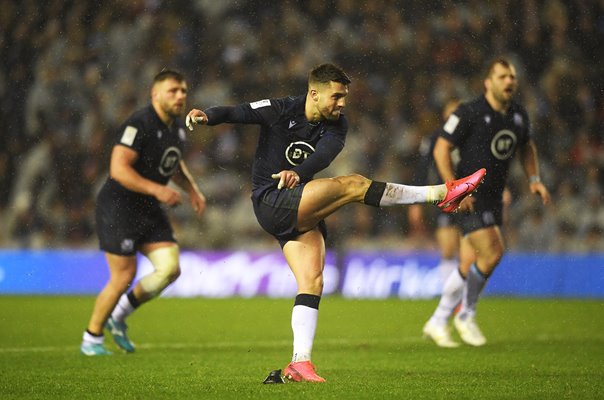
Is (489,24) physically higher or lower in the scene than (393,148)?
higher

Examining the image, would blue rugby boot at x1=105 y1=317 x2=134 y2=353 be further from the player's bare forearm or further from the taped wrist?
the player's bare forearm

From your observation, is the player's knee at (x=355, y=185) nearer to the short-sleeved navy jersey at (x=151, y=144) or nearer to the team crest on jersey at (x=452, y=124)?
the short-sleeved navy jersey at (x=151, y=144)

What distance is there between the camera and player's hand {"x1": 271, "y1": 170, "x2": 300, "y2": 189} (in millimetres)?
5984

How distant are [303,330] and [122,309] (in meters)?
2.86

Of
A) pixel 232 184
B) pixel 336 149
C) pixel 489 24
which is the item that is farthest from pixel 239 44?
pixel 336 149

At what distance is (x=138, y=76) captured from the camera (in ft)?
59.6

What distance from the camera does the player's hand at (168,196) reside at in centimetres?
795

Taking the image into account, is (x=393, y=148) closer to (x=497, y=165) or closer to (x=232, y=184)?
(x=232, y=184)

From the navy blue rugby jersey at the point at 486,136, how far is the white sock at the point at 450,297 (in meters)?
0.72

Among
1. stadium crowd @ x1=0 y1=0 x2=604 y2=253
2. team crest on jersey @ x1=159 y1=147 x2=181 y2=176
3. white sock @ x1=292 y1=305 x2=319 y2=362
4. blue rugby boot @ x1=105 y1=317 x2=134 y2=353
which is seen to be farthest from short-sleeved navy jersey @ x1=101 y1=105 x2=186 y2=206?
stadium crowd @ x1=0 y1=0 x2=604 y2=253

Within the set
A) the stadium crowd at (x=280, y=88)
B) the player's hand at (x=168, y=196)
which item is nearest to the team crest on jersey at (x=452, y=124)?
the player's hand at (x=168, y=196)

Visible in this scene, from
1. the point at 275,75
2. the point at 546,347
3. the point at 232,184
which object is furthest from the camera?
the point at 275,75

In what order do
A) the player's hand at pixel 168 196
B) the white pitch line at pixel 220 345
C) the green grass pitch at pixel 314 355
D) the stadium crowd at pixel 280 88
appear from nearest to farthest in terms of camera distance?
the green grass pitch at pixel 314 355 < the player's hand at pixel 168 196 < the white pitch line at pixel 220 345 < the stadium crowd at pixel 280 88

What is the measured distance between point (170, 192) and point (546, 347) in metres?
3.24
